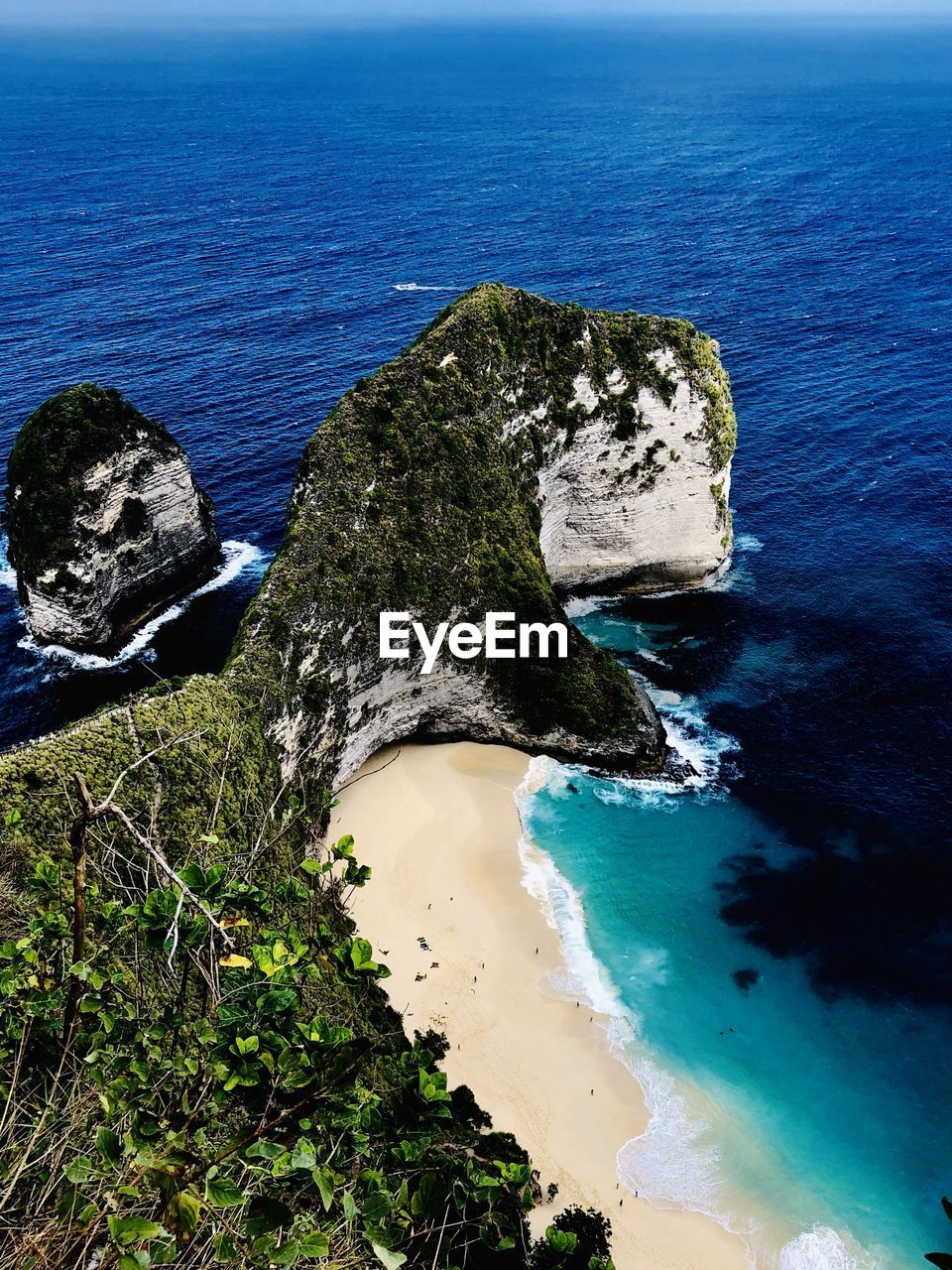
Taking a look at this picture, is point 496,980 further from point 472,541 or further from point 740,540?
point 740,540

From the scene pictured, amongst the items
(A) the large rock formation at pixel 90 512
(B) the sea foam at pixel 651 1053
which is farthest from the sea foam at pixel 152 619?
(B) the sea foam at pixel 651 1053

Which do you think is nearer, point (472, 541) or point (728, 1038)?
point (728, 1038)

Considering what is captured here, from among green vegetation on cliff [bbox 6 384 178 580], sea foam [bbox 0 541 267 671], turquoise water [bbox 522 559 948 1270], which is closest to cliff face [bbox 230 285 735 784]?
turquoise water [bbox 522 559 948 1270]

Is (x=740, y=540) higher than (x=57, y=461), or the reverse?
(x=57, y=461)

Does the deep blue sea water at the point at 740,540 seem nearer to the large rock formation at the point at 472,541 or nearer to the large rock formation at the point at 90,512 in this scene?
the large rock formation at the point at 90,512

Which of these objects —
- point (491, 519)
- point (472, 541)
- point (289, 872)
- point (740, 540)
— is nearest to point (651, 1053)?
point (289, 872)
